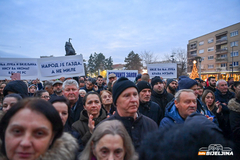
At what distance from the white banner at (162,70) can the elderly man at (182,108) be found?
585 cm

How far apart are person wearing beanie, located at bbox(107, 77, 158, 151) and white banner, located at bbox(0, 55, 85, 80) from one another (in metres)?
4.42

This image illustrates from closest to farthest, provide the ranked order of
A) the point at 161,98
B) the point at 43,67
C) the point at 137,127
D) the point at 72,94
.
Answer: the point at 137,127
the point at 72,94
the point at 161,98
the point at 43,67

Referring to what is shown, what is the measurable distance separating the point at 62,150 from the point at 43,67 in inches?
219

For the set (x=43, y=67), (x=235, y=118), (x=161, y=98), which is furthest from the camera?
(x=43, y=67)

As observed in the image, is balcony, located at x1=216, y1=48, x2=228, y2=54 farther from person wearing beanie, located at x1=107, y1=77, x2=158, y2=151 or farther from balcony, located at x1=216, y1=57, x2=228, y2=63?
person wearing beanie, located at x1=107, y1=77, x2=158, y2=151

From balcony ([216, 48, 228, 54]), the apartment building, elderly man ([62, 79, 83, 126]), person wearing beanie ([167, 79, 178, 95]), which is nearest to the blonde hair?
elderly man ([62, 79, 83, 126])

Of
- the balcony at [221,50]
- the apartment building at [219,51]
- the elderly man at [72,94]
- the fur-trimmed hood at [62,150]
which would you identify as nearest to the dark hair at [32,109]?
the fur-trimmed hood at [62,150]

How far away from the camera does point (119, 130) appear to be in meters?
1.66

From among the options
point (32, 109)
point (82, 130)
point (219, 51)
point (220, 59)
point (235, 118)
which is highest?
point (219, 51)

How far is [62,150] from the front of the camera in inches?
55.6

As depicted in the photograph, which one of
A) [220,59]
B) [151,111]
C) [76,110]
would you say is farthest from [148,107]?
[220,59]

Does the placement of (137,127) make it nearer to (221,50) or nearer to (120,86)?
(120,86)

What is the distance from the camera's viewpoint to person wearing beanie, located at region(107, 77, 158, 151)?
83.4 inches

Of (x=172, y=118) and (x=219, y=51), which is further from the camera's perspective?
(x=219, y=51)
